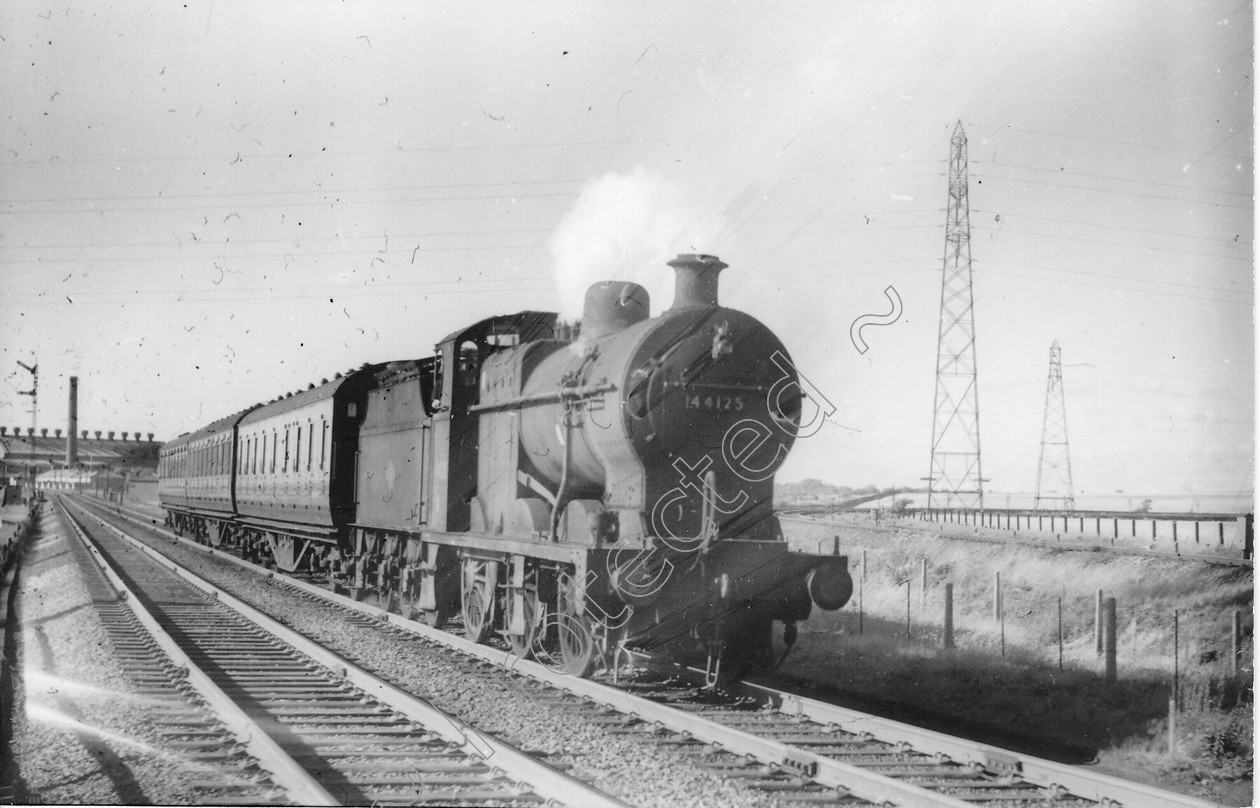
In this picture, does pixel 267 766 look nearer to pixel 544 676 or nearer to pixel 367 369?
pixel 544 676

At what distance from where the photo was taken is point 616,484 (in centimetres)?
883

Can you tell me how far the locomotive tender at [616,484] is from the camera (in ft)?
27.2

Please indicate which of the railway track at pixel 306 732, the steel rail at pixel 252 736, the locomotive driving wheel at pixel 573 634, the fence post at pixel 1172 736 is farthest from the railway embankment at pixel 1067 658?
the steel rail at pixel 252 736

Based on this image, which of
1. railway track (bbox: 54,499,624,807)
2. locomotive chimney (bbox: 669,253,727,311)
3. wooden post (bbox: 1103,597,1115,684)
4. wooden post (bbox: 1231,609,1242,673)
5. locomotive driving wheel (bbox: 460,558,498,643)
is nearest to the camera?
railway track (bbox: 54,499,624,807)

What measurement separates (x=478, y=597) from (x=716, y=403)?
13.1 ft

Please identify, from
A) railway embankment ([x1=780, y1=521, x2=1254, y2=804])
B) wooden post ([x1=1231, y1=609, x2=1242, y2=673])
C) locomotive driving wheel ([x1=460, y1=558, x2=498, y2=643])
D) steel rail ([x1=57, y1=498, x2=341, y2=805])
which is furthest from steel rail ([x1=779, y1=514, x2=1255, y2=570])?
steel rail ([x1=57, y1=498, x2=341, y2=805])

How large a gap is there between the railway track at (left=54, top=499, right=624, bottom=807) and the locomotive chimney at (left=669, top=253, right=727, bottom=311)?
13.2ft

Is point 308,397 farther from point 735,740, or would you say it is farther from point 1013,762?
point 1013,762

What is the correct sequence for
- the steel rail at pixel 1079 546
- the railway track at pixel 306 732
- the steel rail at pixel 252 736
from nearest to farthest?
the steel rail at pixel 252 736, the railway track at pixel 306 732, the steel rail at pixel 1079 546

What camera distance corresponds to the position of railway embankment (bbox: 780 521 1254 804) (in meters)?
7.41

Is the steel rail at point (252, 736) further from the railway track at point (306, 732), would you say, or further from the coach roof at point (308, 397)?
the coach roof at point (308, 397)

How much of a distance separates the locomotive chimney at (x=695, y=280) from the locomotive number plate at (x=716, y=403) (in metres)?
0.82

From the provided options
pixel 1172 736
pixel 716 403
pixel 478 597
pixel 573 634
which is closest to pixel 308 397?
pixel 478 597

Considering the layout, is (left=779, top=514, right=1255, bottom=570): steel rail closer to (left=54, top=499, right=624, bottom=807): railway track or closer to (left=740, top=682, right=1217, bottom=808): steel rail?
(left=740, top=682, right=1217, bottom=808): steel rail
